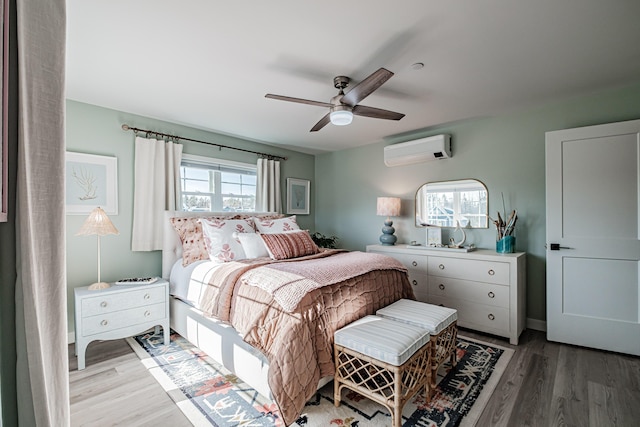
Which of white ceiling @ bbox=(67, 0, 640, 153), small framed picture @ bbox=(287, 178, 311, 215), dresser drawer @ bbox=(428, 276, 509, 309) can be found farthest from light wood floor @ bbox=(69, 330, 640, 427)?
small framed picture @ bbox=(287, 178, 311, 215)

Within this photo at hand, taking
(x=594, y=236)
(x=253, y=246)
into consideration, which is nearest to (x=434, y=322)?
(x=253, y=246)

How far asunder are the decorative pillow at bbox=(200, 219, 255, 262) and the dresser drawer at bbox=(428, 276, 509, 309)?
7.11 ft

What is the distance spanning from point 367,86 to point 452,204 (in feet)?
7.94

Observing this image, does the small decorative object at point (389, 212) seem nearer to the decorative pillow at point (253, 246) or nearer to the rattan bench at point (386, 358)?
the decorative pillow at point (253, 246)

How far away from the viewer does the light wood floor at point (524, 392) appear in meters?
1.83

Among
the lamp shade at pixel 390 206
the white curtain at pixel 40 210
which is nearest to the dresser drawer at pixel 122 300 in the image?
the white curtain at pixel 40 210

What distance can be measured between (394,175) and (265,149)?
1989 millimetres

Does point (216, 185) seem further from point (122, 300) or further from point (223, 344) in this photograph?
point (223, 344)

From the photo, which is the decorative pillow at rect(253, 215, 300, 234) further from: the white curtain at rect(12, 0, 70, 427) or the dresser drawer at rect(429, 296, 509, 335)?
the white curtain at rect(12, 0, 70, 427)

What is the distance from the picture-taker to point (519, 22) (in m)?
1.78

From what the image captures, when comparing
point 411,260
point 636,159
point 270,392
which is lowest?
point 270,392

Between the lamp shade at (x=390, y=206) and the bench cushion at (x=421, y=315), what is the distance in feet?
6.02

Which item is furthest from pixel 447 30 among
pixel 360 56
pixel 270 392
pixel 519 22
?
pixel 270 392

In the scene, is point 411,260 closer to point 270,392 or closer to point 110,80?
point 270,392
